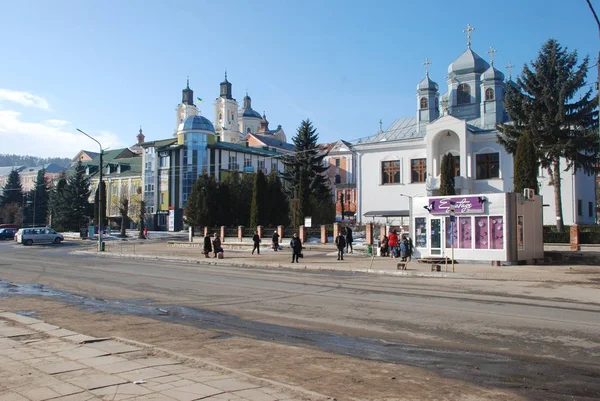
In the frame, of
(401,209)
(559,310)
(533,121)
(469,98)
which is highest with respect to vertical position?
(469,98)

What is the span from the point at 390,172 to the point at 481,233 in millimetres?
28958

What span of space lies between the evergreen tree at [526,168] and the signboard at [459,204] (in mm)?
10477

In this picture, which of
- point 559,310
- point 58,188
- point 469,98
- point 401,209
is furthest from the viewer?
point 58,188

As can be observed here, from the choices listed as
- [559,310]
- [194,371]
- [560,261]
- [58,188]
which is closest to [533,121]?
[560,261]

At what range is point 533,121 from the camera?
1604 inches

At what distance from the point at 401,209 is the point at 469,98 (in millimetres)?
14721

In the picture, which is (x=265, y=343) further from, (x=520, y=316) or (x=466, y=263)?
(x=466, y=263)

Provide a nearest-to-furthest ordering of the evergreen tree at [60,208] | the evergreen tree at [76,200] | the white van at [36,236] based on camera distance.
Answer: the white van at [36,236] → the evergreen tree at [76,200] → the evergreen tree at [60,208]

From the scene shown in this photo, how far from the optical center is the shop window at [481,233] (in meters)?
26.4

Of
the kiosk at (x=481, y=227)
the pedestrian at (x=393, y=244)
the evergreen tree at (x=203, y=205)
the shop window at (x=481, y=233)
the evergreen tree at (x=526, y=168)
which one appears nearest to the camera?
the kiosk at (x=481, y=227)

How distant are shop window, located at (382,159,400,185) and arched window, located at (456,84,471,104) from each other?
35.0ft

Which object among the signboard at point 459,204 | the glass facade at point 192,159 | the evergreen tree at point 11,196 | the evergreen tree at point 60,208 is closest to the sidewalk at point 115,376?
the signboard at point 459,204

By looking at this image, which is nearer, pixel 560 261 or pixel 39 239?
pixel 560 261

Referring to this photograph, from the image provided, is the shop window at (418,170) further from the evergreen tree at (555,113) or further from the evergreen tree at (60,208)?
the evergreen tree at (60,208)
